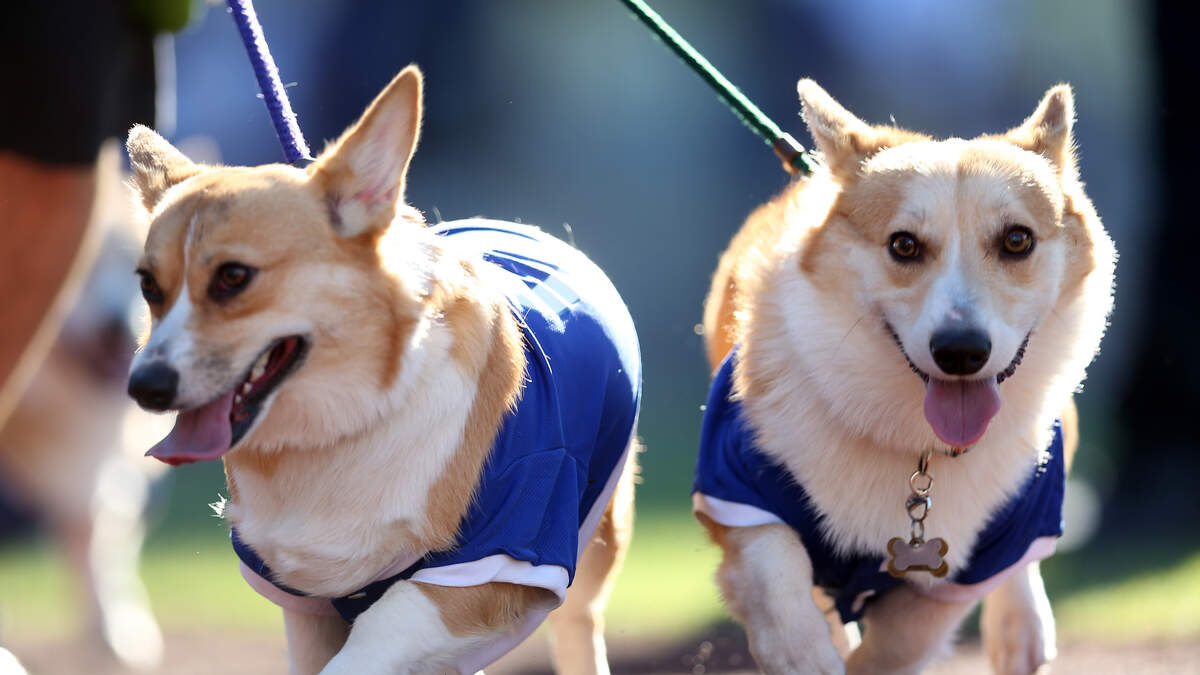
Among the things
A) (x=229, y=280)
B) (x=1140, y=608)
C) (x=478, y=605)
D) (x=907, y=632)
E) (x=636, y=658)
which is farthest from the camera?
Result: (x=1140, y=608)

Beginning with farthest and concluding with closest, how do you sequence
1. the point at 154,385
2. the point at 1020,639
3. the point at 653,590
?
the point at 653,590, the point at 1020,639, the point at 154,385

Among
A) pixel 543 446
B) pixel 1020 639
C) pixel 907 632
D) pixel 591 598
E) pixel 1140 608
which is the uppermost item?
pixel 543 446

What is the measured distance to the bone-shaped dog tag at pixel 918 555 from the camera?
2.65 m

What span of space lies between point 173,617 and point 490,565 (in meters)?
2.91

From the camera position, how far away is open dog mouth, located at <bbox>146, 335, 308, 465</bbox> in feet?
6.86

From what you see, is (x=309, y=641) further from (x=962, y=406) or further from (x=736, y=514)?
(x=962, y=406)

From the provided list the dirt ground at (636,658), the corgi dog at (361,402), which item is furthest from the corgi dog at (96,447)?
the corgi dog at (361,402)

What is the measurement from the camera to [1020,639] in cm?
309

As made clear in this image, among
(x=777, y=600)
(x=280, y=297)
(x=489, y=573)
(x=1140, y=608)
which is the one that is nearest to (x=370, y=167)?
(x=280, y=297)

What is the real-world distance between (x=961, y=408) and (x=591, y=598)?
41.0 inches

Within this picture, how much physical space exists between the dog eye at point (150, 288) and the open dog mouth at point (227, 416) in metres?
0.21

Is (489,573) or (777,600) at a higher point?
(489,573)

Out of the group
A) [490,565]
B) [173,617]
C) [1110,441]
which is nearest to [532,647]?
[173,617]

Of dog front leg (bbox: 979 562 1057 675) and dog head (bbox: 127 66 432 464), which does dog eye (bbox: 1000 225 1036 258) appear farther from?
dog head (bbox: 127 66 432 464)
